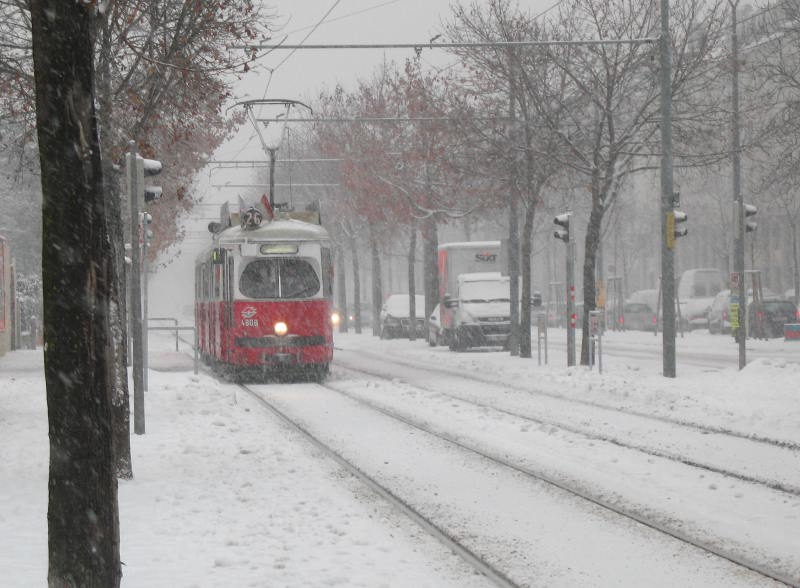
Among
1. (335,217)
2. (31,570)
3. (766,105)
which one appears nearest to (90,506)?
(31,570)

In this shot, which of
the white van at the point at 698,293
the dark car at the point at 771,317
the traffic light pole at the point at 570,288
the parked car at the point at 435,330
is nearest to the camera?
the traffic light pole at the point at 570,288

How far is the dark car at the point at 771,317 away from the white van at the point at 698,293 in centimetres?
946

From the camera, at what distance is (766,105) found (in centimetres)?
2322

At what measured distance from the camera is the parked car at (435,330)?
3597 cm

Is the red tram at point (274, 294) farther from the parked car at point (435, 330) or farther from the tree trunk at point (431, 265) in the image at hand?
the tree trunk at point (431, 265)

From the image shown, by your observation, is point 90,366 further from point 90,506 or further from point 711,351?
point 711,351

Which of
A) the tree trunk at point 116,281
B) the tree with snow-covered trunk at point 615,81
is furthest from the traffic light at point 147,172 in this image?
the tree with snow-covered trunk at point 615,81

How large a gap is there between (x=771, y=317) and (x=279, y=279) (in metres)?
23.6

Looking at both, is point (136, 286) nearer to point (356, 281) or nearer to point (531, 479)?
point (531, 479)

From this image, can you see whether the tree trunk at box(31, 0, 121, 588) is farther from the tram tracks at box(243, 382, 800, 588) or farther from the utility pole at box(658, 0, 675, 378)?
the utility pole at box(658, 0, 675, 378)

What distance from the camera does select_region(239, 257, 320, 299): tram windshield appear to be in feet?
72.9

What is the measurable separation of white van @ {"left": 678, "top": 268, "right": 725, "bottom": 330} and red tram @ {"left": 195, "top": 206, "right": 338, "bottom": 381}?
31.0 m

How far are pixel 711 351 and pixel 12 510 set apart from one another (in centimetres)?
2642

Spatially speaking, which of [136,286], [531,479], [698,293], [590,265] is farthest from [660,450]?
[698,293]
